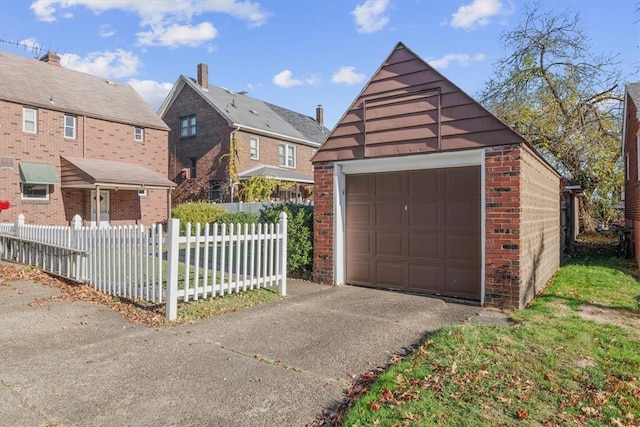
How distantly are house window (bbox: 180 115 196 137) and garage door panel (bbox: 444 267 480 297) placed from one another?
22534mm

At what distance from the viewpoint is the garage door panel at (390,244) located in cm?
773

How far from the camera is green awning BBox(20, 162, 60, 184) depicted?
16766mm

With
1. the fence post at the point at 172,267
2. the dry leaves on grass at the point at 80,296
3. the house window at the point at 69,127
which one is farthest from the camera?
the house window at the point at 69,127

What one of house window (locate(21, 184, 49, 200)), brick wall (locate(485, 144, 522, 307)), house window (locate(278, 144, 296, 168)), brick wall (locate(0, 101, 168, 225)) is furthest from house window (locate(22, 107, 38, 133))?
brick wall (locate(485, 144, 522, 307))

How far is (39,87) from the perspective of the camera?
1834 centimetres

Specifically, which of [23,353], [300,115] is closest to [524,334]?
[23,353]

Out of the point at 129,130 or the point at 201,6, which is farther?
the point at 129,130

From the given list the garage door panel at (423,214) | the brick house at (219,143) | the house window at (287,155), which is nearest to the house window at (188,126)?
the brick house at (219,143)

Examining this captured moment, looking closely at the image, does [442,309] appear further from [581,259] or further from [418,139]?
[581,259]

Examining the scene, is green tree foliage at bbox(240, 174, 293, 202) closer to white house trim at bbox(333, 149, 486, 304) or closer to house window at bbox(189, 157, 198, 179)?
house window at bbox(189, 157, 198, 179)

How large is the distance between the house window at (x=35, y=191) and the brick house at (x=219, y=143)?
9062 mm

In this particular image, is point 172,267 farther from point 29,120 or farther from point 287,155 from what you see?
point 287,155

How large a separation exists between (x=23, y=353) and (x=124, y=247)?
244cm

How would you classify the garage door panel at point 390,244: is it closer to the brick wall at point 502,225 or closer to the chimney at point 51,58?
the brick wall at point 502,225
